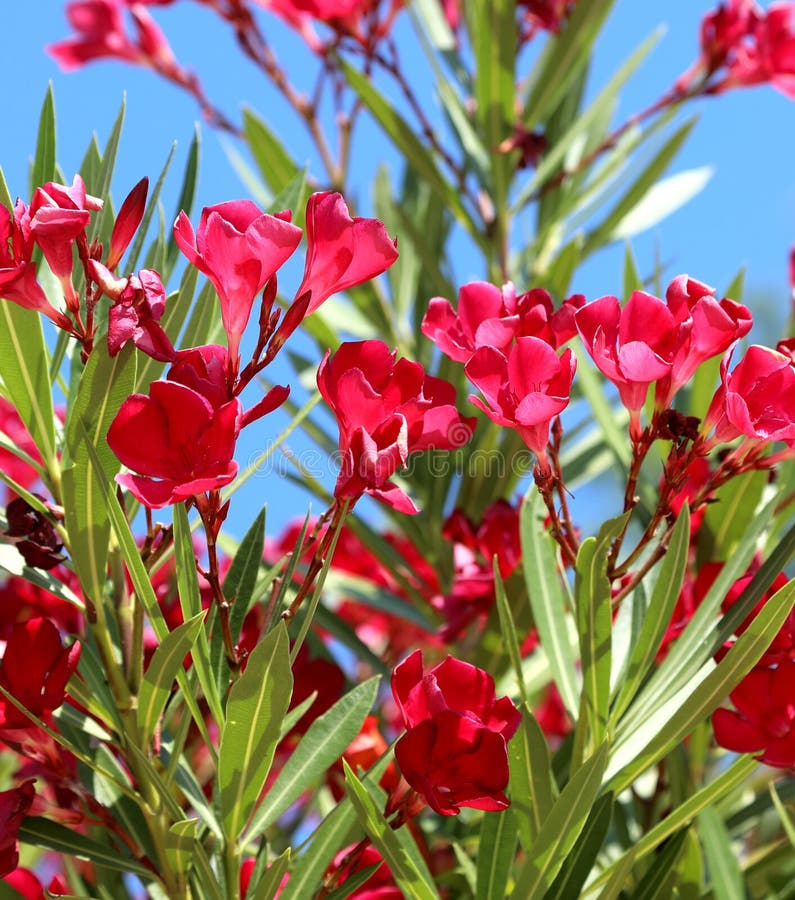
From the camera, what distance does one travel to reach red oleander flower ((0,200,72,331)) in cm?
78

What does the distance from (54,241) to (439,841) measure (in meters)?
0.86

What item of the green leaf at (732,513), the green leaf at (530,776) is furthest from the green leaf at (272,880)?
the green leaf at (732,513)

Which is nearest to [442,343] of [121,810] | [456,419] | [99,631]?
[456,419]

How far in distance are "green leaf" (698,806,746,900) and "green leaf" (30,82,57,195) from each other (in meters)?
0.79

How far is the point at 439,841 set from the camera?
1358 mm

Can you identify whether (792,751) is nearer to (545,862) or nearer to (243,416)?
(545,862)

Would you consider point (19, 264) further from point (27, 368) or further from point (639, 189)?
point (639, 189)

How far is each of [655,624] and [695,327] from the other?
24 centimetres

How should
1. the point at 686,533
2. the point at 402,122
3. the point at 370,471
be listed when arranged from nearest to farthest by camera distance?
the point at 370,471 < the point at 686,533 < the point at 402,122

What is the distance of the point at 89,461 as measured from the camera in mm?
805

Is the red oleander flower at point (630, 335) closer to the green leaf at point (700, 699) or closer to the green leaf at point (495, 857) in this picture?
the green leaf at point (700, 699)

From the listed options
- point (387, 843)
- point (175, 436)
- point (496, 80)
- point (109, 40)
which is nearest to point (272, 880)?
point (387, 843)

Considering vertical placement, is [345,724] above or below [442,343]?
below

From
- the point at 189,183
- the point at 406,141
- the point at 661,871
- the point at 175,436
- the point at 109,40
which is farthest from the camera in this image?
the point at 109,40
